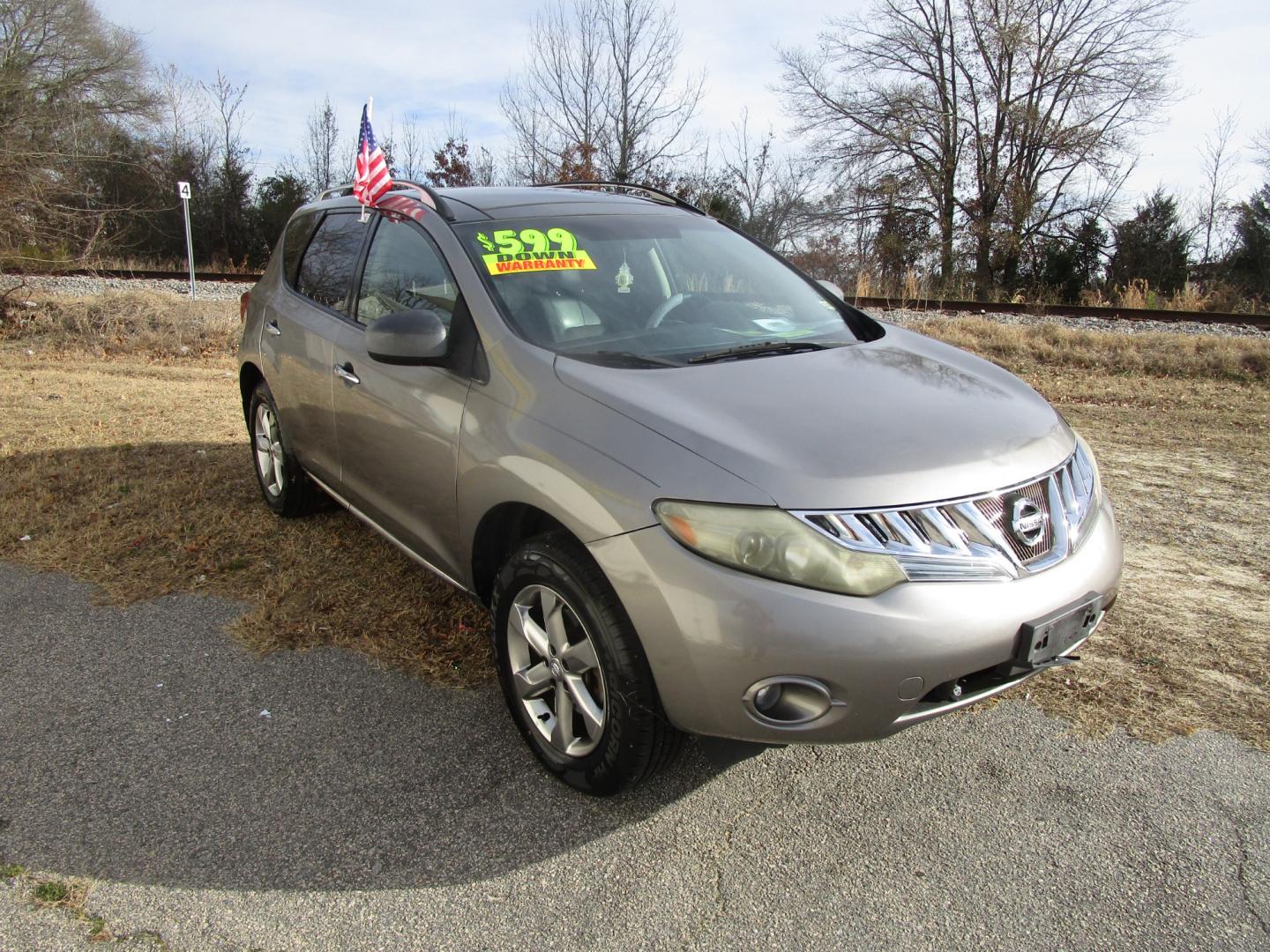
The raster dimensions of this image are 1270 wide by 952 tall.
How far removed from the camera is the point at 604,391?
2.62 metres

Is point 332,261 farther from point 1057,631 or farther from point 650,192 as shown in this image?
point 1057,631

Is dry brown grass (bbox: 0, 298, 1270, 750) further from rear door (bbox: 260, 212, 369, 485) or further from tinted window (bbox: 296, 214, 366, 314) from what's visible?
tinted window (bbox: 296, 214, 366, 314)

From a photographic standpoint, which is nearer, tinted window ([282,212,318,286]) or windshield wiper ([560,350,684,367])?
windshield wiper ([560,350,684,367])

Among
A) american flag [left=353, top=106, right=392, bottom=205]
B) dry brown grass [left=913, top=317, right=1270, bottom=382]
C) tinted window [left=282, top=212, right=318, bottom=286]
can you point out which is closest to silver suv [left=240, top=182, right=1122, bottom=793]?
american flag [left=353, top=106, right=392, bottom=205]

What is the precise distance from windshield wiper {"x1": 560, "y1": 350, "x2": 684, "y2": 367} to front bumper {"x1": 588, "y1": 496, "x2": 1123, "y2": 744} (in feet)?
2.40

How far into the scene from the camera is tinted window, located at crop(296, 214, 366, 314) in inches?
158

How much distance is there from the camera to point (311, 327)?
4.16 meters

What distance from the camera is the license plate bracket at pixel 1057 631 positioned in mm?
2277

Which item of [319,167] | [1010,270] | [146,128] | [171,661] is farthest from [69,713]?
[319,167]

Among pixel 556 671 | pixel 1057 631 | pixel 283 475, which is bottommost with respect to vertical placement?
pixel 556 671

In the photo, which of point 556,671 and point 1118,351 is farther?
point 1118,351

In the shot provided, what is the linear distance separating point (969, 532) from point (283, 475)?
12.3 feet

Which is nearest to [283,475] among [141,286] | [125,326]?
[125,326]

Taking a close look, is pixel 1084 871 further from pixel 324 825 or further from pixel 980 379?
pixel 324 825
